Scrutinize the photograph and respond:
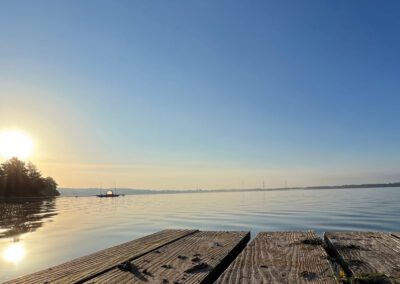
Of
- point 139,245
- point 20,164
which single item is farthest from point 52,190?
point 139,245

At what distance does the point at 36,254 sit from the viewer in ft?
40.9

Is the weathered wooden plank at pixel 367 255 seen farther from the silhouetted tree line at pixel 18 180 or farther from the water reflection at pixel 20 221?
the silhouetted tree line at pixel 18 180

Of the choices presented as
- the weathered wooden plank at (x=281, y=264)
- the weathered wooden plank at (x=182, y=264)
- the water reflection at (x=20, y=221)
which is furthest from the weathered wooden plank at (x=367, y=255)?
the water reflection at (x=20, y=221)

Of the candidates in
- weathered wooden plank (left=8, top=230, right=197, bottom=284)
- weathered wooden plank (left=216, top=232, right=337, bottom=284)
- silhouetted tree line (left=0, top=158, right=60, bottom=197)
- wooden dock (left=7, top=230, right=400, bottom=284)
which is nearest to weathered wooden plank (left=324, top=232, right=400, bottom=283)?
wooden dock (left=7, top=230, right=400, bottom=284)

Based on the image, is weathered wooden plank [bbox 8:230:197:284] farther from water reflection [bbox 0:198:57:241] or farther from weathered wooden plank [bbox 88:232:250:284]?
water reflection [bbox 0:198:57:241]

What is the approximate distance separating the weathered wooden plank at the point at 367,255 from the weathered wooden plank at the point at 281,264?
0.68ft

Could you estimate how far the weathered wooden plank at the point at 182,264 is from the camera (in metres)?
3.37

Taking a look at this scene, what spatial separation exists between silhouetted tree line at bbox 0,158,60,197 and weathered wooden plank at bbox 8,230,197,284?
140 meters

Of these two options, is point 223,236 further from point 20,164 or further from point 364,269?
point 20,164

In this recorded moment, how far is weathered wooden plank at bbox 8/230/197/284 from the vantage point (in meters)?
3.64

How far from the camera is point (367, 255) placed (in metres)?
4.07

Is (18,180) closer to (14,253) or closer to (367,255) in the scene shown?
(14,253)

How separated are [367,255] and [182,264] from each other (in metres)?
2.08

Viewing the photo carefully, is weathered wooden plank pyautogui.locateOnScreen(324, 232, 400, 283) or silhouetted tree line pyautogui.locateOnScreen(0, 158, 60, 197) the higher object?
silhouetted tree line pyautogui.locateOnScreen(0, 158, 60, 197)
